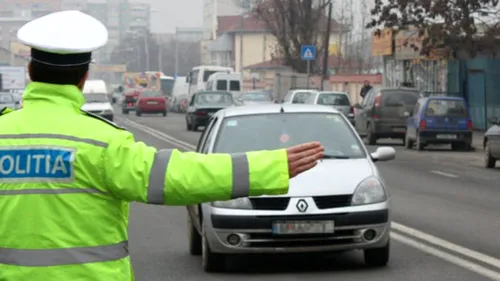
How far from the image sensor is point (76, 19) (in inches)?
143

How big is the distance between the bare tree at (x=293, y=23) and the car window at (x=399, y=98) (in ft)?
84.8

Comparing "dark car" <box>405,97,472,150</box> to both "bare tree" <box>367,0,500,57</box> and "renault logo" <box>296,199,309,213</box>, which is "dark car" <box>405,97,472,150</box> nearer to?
"bare tree" <box>367,0,500,57</box>

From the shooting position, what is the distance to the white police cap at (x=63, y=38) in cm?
353

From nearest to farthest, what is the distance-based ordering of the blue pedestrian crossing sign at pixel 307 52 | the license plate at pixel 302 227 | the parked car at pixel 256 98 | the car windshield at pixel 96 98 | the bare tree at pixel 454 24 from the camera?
1. the license plate at pixel 302 227
2. the bare tree at pixel 454 24
3. the blue pedestrian crossing sign at pixel 307 52
4. the car windshield at pixel 96 98
5. the parked car at pixel 256 98

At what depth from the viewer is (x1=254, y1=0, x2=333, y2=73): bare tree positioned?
62.8m

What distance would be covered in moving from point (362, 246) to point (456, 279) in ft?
2.74

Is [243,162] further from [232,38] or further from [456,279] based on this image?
[232,38]

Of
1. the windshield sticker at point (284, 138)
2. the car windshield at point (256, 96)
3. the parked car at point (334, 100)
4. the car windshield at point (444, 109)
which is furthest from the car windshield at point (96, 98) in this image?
the windshield sticker at point (284, 138)

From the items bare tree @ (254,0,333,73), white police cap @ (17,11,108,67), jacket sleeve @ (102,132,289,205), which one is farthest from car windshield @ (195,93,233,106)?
jacket sleeve @ (102,132,289,205)

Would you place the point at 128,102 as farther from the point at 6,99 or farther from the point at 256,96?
the point at 256,96

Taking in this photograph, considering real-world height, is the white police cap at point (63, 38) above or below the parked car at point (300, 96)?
above

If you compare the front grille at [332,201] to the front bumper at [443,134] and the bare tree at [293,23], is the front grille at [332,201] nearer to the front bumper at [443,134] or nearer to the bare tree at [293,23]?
the front bumper at [443,134]

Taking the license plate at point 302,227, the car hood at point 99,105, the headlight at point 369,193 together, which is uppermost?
the headlight at point 369,193

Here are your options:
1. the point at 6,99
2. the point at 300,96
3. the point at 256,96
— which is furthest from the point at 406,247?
the point at 6,99
